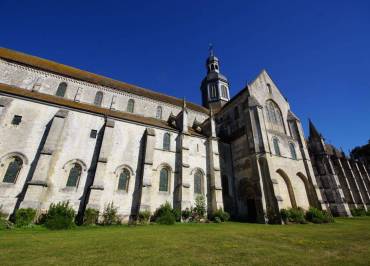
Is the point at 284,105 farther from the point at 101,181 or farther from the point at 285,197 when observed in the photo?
the point at 101,181

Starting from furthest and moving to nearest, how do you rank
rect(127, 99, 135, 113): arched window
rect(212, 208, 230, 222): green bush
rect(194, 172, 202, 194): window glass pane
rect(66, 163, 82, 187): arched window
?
rect(127, 99, 135, 113): arched window → rect(194, 172, 202, 194): window glass pane → rect(212, 208, 230, 222): green bush → rect(66, 163, 82, 187): arched window

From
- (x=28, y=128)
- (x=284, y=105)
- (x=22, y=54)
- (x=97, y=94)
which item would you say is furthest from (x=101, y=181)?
(x=284, y=105)

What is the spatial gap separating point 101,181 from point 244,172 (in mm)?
15143

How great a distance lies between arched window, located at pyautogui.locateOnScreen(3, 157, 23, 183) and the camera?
46.4 feet

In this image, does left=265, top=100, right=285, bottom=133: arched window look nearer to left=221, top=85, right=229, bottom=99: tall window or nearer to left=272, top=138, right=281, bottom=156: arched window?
left=272, top=138, right=281, bottom=156: arched window

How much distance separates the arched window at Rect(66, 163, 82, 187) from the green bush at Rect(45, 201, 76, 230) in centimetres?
165

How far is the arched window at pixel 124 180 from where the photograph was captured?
17428 millimetres

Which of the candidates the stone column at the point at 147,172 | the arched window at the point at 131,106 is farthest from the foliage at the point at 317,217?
the arched window at the point at 131,106

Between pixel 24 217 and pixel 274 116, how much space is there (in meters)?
27.5

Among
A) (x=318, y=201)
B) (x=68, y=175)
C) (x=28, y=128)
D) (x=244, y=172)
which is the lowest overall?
(x=318, y=201)

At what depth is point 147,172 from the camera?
695 inches

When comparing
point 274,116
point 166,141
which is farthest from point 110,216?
point 274,116

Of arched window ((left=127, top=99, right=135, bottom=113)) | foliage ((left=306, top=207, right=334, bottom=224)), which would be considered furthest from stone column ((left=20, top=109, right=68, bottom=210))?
foliage ((left=306, top=207, right=334, bottom=224))

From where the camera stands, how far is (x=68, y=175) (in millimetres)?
16000
